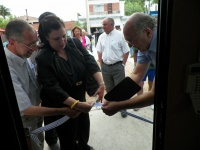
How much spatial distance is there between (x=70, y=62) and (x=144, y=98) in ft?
1.80

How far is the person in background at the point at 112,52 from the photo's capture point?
8.05ft

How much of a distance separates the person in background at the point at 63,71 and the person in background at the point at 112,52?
1.19 metres

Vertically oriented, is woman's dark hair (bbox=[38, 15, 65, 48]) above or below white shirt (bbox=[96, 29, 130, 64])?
above

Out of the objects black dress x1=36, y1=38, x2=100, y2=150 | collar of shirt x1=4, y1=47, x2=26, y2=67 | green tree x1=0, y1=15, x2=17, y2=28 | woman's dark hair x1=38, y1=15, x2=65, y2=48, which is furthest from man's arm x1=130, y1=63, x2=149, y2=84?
green tree x1=0, y1=15, x2=17, y2=28

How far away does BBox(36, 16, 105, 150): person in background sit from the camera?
1.08 m

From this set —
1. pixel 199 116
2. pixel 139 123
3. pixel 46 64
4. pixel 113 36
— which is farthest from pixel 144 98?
pixel 113 36

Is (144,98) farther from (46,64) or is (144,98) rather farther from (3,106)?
(3,106)

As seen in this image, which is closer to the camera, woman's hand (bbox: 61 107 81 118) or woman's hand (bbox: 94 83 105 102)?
woman's hand (bbox: 61 107 81 118)

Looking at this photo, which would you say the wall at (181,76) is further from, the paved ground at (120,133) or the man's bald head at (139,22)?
the paved ground at (120,133)

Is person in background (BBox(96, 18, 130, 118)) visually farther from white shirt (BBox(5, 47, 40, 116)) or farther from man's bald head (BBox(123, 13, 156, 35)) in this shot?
white shirt (BBox(5, 47, 40, 116))

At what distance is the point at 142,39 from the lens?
1148mm

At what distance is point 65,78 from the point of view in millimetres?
1140

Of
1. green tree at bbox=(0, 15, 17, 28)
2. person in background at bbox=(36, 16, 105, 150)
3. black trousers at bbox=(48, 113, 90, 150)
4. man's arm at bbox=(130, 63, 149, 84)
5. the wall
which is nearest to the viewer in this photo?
the wall

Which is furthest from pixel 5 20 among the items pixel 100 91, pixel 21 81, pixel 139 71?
pixel 139 71
